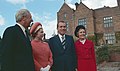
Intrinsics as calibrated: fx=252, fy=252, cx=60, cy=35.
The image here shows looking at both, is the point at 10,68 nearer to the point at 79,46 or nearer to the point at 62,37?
the point at 62,37

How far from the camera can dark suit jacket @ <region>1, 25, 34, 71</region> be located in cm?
334

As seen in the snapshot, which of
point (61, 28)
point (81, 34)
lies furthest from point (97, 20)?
point (61, 28)

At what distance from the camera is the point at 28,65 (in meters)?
3.52

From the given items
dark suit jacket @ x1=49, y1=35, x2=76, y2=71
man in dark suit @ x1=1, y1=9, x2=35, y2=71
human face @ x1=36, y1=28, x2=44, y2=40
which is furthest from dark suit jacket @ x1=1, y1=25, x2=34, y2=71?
dark suit jacket @ x1=49, y1=35, x2=76, y2=71

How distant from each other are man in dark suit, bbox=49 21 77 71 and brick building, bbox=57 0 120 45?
99.9ft

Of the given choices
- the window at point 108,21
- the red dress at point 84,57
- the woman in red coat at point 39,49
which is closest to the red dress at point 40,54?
the woman in red coat at point 39,49

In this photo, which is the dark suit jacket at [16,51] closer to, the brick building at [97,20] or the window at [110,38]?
the brick building at [97,20]

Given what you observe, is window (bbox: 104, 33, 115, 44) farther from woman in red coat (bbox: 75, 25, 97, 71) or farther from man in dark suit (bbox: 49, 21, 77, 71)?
man in dark suit (bbox: 49, 21, 77, 71)

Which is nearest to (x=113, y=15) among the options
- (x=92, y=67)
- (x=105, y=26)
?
(x=105, y=26)

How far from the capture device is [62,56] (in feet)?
16.2

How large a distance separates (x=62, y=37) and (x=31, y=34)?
0.98 meters

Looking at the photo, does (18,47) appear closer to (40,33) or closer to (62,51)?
(40,33)

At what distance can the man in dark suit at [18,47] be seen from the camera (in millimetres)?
3346

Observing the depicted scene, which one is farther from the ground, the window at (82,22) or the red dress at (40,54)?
the window at (82,22)
